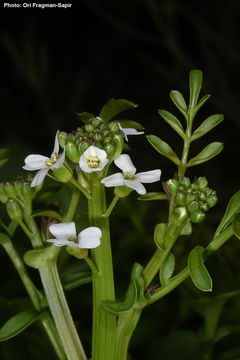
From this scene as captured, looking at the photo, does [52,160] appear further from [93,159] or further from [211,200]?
[211,200]

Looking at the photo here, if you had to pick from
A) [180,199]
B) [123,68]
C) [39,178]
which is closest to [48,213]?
[39,178]

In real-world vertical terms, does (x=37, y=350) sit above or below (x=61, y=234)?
below

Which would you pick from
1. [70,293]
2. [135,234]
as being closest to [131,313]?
[70,293]

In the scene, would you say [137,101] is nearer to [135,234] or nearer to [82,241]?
[135,234]

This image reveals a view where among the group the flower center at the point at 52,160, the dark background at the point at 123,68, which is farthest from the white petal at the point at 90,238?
the dark background at the point at 123,68

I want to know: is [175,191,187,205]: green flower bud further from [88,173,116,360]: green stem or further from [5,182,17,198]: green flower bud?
[5,182,17,198]: green flower bud

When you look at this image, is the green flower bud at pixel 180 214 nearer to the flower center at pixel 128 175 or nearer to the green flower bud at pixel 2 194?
the flower center at pixel 128 175

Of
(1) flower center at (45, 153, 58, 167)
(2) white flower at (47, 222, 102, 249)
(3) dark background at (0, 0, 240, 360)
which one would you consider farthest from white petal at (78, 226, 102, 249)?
(3) dark background at (0, 0, 240, 360)

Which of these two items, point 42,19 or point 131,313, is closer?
point 131,313
